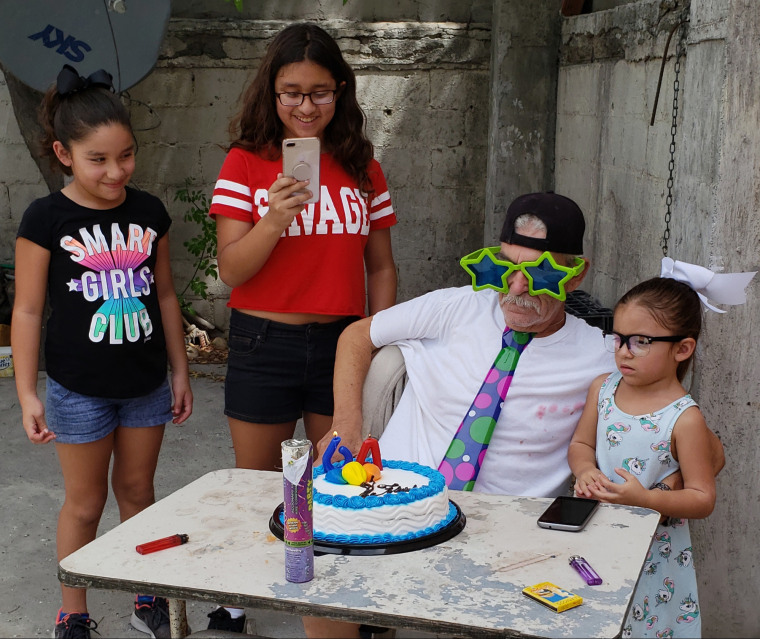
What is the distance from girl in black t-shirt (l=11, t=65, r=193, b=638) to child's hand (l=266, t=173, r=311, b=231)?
49cm

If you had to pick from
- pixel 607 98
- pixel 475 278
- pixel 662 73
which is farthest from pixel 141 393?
pixel 607 98

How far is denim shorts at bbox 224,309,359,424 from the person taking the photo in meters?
2.96

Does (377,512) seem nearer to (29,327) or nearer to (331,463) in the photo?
(331,463)

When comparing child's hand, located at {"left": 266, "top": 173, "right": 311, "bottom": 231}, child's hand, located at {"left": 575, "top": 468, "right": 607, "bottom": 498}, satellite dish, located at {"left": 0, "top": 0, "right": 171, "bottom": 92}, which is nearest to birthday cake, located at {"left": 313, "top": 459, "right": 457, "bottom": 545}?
child's hand, located at {"left": 575, "top": 468, "right": 607, "bottom": 498}

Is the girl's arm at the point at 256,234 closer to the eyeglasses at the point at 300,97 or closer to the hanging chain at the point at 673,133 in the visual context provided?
the eyeglasses at the point at 300,97

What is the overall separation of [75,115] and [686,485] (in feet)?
6.68

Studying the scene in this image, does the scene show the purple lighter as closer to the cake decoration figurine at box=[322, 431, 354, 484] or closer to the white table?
the white table

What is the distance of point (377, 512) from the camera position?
6.56ft

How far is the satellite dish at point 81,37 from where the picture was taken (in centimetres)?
468

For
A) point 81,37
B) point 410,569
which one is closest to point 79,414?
point 410,569

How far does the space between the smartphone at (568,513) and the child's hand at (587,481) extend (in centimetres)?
14

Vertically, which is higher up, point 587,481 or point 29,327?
point 29,327

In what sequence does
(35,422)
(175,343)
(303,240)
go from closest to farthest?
(35,422)
(303,240)
(175,343)

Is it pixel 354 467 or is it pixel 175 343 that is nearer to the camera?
pixel 354 467
